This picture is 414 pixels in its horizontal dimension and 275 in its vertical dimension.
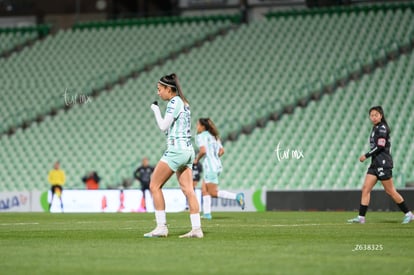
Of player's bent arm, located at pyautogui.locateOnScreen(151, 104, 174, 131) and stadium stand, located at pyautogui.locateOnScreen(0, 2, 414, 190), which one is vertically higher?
stadium stand, located at pyautogui.locateOnScreen(0, 2, 414, 190)

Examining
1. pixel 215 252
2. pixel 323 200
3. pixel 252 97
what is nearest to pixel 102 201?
pixel 323 200

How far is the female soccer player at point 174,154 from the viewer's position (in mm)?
12688

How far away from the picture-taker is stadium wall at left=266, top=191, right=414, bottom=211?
86.7ft

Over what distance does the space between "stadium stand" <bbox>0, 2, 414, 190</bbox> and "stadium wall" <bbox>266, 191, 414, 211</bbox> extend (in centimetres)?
205

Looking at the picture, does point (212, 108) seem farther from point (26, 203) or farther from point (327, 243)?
point (327, 243)

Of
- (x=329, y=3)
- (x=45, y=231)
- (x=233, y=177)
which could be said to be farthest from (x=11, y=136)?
(x=45, y=231)

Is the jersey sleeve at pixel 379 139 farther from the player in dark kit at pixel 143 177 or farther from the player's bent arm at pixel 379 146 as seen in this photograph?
the player in dark kit at pixel 143 177

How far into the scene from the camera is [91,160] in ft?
114

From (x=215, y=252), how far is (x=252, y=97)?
25.6 metres

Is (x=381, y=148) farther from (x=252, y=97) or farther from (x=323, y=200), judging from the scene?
(x=252, y=97)

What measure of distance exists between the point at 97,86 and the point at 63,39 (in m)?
4.81

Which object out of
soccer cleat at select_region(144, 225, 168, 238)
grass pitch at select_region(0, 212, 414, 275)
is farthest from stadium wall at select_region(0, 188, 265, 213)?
soccer cleat at select_region(144, 225, 168, 238)

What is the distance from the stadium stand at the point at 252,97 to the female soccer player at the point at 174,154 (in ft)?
56.8

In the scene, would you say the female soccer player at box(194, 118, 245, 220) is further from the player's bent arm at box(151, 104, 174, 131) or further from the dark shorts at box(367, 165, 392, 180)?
the player's bent arm at box(151, 104, 174, 131)
